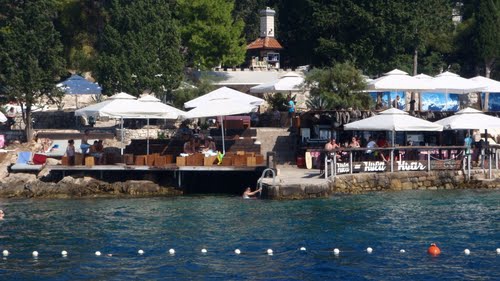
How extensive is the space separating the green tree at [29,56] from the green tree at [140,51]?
158 inches

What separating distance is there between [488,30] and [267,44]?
1403 cm

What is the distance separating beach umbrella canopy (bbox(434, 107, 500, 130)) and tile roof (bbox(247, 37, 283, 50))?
26833 millimetres

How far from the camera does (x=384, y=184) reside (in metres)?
39.5

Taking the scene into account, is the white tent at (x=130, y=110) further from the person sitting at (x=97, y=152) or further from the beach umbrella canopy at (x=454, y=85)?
the beach umbrella canopy at (x=454, y=85)

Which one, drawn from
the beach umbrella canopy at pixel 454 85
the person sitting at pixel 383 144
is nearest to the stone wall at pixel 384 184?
the person sitting at pixel 383 144

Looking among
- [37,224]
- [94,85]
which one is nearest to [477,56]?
[94,85]

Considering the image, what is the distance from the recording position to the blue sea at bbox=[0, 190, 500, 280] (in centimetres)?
2572

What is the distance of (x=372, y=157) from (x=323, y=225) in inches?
371

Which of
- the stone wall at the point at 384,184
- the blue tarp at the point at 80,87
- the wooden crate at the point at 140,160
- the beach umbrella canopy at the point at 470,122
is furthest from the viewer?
the blue tarp at the point at 80,87

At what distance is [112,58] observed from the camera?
54.2 m

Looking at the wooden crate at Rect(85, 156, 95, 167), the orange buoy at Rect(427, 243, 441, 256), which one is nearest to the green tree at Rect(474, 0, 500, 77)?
the wooden crate at Rect(85, 156, 95, 167)

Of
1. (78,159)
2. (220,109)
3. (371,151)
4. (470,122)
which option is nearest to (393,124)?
(371,151)

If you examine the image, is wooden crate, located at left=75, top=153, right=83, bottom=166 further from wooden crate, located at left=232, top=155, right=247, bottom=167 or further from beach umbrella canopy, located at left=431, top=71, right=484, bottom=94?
beach umbrella canopy, located at left=431, top=71, right=484, bottom=94

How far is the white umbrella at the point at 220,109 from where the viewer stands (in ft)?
136
